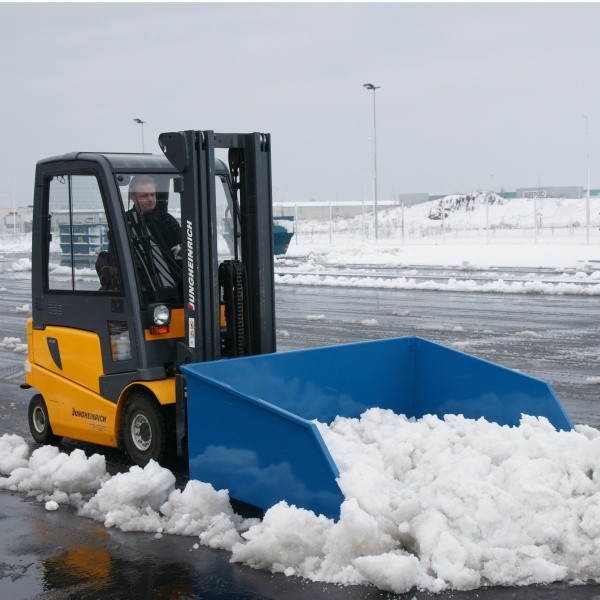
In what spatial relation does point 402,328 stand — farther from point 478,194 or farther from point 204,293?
point 478,194

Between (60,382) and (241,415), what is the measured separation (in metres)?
2.38

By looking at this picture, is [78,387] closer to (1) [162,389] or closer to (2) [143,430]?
(2) [143,430]

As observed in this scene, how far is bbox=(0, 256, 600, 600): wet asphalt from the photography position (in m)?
4.92

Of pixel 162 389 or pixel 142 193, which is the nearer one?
pixel 162 389

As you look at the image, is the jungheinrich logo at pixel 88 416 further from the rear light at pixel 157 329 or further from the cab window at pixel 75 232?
the cab window at pixel 75 232

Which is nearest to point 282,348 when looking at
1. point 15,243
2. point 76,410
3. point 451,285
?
point 76,410

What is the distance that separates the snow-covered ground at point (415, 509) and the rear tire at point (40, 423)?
120cm

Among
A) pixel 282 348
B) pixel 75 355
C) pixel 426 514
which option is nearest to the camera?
pixel 426 514

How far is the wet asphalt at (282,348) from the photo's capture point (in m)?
4.92

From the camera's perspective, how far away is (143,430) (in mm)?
6738

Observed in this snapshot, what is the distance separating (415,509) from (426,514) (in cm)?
9

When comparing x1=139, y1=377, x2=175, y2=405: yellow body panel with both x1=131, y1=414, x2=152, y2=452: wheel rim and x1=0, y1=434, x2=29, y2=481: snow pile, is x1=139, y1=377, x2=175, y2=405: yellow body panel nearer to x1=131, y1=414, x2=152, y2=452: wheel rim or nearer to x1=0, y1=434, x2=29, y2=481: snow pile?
x1=131, y1=414, x2=152, y2=452: wheel rim

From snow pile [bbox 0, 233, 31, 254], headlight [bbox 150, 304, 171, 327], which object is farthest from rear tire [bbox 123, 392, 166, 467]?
snow pile [bbox 0, 233, 31, 254]

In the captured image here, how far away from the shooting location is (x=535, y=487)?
16.7ft
